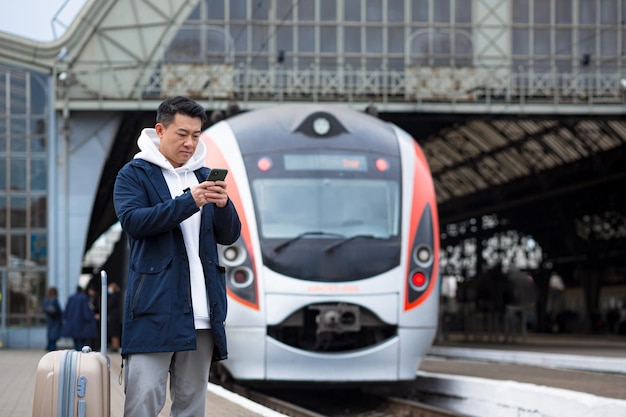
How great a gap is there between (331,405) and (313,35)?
16421 millimetres

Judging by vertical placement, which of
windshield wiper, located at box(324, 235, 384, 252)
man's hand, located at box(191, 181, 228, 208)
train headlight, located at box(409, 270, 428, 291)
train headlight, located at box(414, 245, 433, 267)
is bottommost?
train headlight, located at box(409, 270, 428, 291)

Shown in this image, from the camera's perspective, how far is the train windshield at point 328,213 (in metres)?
11.5

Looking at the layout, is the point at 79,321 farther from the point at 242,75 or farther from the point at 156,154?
the point at 156,154

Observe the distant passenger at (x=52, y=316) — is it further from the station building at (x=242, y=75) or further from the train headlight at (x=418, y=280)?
the train headlight at (x=418, y=280)

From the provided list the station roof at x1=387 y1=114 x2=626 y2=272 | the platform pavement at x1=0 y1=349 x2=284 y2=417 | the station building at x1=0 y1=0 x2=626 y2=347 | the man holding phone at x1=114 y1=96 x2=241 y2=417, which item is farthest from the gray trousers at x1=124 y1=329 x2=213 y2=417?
the station roof at x1=387 y1=114 x2=626 y2=272

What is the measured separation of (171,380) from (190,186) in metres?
0.80

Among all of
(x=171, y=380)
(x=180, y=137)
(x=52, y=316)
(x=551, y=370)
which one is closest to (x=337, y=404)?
(x=551, y=370)

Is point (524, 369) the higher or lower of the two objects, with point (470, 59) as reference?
lower

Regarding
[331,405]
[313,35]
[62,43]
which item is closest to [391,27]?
[313,35]

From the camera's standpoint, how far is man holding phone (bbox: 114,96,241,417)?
15.4ft

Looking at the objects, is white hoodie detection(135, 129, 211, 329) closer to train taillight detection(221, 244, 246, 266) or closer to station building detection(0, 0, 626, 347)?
train taillight detection(221, 244, 246, 266)

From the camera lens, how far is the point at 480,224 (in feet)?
164

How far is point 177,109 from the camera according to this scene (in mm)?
4883

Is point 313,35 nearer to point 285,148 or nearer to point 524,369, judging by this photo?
point 524,369
